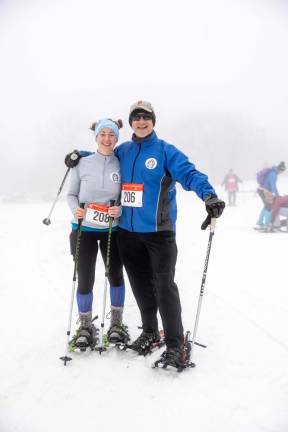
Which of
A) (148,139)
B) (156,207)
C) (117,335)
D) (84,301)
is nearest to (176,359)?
(117,335)

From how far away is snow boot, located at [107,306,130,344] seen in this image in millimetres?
3627

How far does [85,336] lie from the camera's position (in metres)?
3.55

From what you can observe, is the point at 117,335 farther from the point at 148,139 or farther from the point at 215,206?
the point at 148,139

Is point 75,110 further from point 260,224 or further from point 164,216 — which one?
point 164,216

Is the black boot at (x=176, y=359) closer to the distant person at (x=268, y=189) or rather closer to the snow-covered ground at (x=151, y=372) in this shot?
the snow-covered ground at (x=151, y=372)

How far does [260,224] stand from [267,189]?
4.49 ft

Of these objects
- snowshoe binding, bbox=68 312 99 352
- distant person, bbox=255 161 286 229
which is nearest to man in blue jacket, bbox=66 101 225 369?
snowshoe binding, bbox=68 312 99 352

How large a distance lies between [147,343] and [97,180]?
6.63 ft

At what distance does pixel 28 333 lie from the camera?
406cm

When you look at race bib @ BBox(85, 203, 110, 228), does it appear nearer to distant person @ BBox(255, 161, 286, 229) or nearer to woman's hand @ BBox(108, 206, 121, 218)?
woman's hand @ BBox(108, 206, 121, 218)

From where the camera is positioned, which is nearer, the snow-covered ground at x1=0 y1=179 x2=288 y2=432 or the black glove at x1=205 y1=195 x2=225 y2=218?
the snow-covered ground at x1=0 y1=179 x2=288 y2=432

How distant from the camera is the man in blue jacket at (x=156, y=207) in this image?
3.12 meters

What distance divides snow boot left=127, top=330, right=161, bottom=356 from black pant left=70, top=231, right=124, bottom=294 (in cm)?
74

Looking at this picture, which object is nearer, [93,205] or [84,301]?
[93,205]
